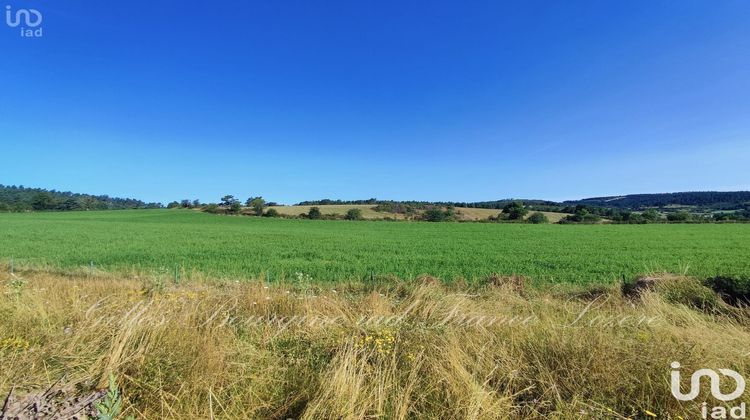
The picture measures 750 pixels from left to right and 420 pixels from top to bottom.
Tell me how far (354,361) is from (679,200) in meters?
187

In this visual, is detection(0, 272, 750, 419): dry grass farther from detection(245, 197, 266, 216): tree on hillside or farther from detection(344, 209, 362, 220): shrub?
detection(245, 197, 266, 216): tree on hillside

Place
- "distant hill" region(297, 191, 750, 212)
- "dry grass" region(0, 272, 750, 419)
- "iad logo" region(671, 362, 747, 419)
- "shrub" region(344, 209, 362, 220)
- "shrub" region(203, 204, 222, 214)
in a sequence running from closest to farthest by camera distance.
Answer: "iad logo" region(671, 362, 747, 419)
"dry grass" region(0, 272, 750, 419)
"shrub" region(344, 209, 362, 220)
"shrub" region(203, 204, 222, 214)
"distant hill" region(297, 191, 750, 212)

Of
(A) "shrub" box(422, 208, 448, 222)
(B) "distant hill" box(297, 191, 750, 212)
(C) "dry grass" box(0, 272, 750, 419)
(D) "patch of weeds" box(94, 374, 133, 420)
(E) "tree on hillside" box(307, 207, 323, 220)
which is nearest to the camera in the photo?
(D) "patch of weeds" box(94, 374, 133, 420)

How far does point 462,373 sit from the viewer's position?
2879 mm

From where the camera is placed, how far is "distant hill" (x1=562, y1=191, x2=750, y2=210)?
123750 mm

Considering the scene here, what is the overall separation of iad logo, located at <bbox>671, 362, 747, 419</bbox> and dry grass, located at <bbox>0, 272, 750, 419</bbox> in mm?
60

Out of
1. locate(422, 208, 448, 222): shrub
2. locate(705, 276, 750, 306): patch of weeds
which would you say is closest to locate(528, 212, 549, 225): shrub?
locate(422, 208, 448, 222): shrub

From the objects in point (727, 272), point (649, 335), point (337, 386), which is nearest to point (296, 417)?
point (337, 386)

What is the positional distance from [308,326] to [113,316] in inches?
82.8

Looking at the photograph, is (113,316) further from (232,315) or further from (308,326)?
(308,326)

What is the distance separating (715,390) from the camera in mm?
2654

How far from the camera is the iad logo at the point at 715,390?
97.8 inches

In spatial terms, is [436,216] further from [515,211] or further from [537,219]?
[537,219]

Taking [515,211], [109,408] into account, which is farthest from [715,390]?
[515,211]
